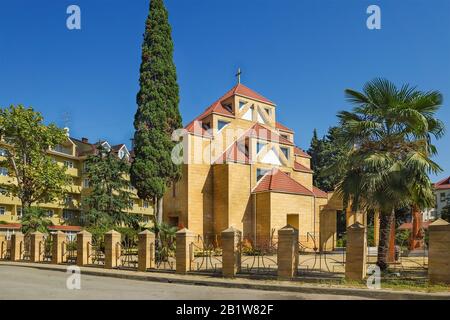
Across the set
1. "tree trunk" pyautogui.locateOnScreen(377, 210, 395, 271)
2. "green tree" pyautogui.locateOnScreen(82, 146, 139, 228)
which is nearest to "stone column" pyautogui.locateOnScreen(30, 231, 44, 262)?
"green tree" pyautogui.locateOnScreen(82, 146, 139, 228)

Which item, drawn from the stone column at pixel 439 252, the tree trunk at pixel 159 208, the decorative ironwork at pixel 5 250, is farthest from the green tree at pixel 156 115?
the stone column at pixel 439 252

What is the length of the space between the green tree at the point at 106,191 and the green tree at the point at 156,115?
63.4 feet

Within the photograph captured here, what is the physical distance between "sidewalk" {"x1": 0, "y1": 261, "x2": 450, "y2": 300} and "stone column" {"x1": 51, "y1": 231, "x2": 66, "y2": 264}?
2839 mm

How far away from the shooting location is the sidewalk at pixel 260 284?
1255 centimetres

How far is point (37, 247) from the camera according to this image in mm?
26672

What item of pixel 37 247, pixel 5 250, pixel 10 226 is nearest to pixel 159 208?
pixel 37 247

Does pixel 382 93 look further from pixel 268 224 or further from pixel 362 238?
pixel 268 224

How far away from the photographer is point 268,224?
1212 inches

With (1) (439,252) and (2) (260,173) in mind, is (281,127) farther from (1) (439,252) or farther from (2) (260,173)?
(1) (439,252)

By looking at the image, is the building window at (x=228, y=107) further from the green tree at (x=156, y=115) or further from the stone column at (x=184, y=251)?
the stone column at (x=184, y=251)

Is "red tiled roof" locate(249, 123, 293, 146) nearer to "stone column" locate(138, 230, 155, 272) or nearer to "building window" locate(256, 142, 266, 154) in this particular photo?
"building window" locate(256, 142, 266, 154)

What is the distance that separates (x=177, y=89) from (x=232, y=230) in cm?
1396

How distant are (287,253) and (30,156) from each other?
22561 millimetres
